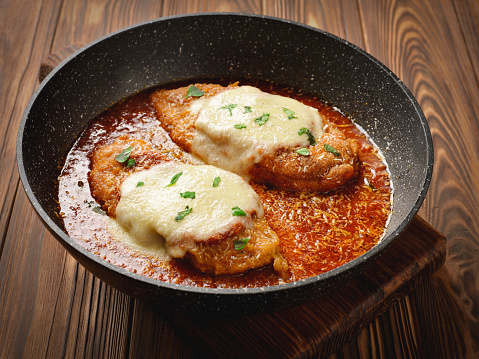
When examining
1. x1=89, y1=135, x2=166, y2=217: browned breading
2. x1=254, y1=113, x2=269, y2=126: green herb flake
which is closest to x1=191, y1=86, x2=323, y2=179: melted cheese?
x1=254, y1=113, x2=269, y2=126: green herb flake

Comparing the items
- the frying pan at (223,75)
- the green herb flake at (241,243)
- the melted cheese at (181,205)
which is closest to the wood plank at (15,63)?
the frying pan at (223,75)

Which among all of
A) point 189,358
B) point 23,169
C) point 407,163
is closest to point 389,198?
point 407,163

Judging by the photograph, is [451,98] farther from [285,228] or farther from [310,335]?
[310,335]

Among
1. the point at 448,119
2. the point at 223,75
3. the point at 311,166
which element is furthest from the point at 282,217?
the point at 448,119

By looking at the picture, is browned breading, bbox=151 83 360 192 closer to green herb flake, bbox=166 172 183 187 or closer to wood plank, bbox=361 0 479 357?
green herb flake, bbox=166 172 183 187

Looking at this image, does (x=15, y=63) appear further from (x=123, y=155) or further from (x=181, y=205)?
(x=181, y=205)

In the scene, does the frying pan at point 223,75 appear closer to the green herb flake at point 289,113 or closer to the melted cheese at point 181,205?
the melted cheese at point 181,205
